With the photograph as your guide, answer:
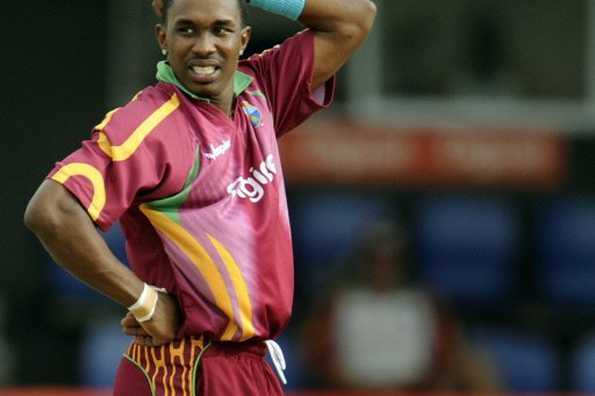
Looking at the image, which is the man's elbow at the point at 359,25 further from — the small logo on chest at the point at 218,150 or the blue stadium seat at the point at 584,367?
the blue stadium seat at the point at 584,367

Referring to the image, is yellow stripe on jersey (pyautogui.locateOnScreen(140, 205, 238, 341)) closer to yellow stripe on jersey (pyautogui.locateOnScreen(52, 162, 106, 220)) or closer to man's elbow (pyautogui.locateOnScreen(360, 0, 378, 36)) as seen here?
yellow stripe on jersey (pyautogui.locateOnScreen(52, 162, 106, 220))

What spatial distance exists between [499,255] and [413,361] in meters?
1.89

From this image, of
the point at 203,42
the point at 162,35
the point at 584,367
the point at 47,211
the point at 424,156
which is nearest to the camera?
the point at 47,211

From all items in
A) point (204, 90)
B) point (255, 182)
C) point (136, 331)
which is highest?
point (204, 90)

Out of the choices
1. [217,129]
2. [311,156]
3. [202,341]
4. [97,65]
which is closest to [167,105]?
[217,129]

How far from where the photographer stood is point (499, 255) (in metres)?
10.3

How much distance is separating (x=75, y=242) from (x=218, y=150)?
47 cm

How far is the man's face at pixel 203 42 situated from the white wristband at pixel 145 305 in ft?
1.80

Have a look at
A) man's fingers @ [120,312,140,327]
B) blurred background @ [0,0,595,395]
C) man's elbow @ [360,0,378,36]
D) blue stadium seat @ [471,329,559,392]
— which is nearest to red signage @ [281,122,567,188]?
blurred background @ [0,0,595,395]

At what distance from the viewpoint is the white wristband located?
4.23 meters

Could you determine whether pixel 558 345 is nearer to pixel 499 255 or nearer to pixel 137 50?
pixel 499 255

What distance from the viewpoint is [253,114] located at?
4.48 m

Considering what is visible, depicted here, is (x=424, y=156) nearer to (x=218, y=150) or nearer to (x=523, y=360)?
(x=523, y=360)

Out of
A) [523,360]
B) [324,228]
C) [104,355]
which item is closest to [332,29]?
[104,355]
